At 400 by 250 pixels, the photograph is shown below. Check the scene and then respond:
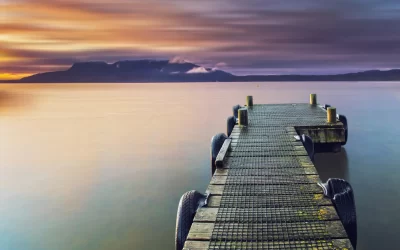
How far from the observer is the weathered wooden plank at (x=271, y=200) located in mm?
4562

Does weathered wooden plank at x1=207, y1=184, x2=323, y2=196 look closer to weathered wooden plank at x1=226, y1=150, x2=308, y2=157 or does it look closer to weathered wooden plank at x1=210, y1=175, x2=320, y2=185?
weathered wooden plank at x1=210, y1=175, x2=320, y2=185

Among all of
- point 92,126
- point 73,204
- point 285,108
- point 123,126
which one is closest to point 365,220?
point 73,204

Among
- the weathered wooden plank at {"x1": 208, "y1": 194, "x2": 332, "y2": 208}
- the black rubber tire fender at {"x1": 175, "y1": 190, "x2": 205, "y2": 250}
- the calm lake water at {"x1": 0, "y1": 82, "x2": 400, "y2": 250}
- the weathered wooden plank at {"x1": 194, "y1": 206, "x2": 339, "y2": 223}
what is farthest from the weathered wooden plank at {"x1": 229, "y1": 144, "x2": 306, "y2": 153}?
the weathered wooden plank at {"x1": 194, "y1": 206, "x2": 339, "y2": 223}

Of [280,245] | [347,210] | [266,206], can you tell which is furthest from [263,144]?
[280,245]

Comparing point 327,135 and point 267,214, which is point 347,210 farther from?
point 327,135

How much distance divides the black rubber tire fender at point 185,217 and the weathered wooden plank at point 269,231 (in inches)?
19.8

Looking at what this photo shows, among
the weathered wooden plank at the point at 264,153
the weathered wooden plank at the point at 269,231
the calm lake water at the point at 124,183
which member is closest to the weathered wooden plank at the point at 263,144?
the weathered wooden plank at the point at 264,153

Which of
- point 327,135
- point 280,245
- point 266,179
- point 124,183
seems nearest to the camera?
point 280,245

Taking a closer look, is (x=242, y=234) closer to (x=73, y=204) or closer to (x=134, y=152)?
(x=73, y=204)

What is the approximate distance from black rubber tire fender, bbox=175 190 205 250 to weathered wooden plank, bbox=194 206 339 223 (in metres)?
0.20

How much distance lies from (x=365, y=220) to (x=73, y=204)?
247 inches

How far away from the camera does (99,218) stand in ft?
25.0

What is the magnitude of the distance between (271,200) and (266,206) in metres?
0.22

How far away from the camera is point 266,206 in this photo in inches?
178
